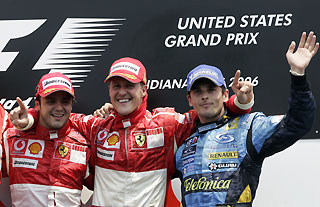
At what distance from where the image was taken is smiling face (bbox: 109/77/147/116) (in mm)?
2586

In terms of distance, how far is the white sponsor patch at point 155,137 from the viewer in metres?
2.60

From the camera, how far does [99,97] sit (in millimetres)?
2973

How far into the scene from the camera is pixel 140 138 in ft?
8.52

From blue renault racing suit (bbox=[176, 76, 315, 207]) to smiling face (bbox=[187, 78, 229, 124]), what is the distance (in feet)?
0.19

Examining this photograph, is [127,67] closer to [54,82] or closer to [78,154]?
[54,82]

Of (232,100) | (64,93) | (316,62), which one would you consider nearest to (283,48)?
(316,62)

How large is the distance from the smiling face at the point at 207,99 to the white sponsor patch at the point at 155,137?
1.01ft

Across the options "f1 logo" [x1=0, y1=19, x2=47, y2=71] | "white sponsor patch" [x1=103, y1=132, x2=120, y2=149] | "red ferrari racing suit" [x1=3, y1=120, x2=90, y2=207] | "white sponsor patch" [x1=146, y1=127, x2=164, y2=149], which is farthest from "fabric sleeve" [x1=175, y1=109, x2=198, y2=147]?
"f1 logo" [x1=0, y1=19, x2=47, y2=71]

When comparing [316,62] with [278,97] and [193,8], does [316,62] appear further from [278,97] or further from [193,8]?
[193,8]

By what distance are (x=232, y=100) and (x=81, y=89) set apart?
1182 mm

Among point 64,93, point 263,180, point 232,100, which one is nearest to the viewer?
point 232,100

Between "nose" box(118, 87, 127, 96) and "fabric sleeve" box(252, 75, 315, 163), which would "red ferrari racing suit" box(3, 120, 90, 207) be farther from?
"fabric sleeve" box(252, 75, 315, 163)

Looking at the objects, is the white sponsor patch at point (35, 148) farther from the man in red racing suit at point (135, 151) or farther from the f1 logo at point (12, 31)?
the f1 logo at point (12, 31)

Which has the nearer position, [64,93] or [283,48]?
[64,93]
